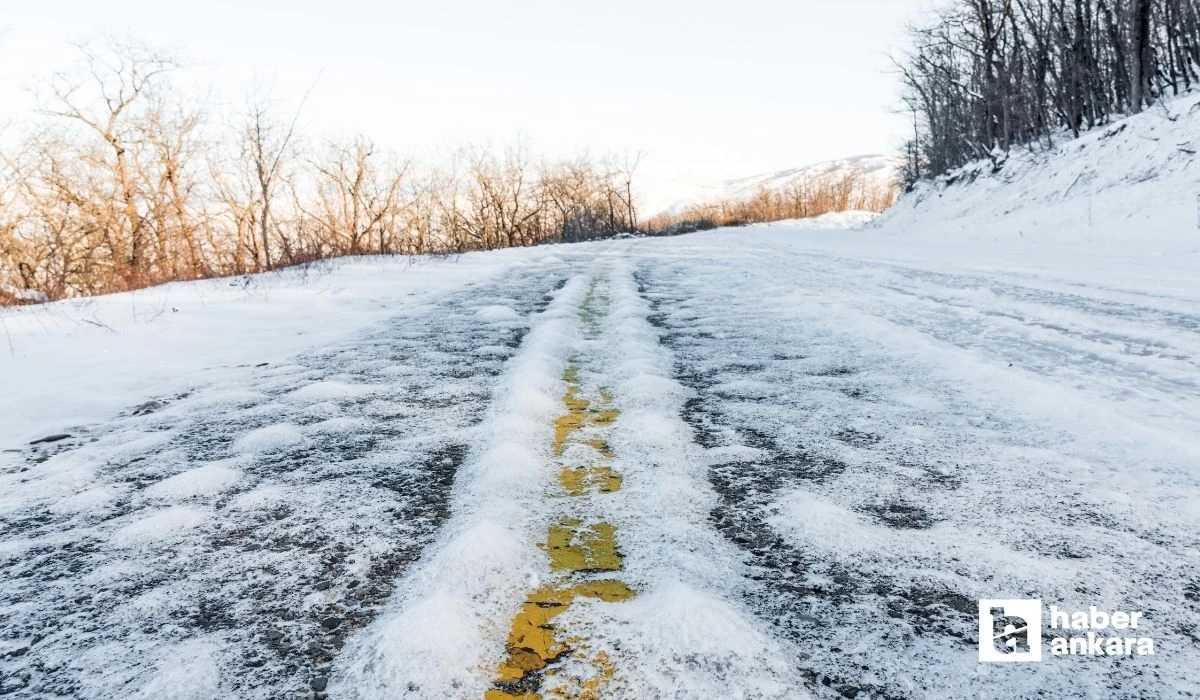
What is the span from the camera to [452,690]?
1.01 meters

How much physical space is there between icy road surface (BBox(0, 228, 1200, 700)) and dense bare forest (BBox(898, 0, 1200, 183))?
583 inches

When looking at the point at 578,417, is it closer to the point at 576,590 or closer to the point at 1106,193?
the point at 576,590

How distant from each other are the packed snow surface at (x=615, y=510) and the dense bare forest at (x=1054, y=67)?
14374 millimetres

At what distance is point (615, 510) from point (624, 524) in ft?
0.29

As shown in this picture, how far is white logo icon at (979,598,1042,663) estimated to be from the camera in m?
1.07

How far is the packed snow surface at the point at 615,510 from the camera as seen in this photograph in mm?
1091

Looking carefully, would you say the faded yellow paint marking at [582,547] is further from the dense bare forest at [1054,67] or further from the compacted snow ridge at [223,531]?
the dense bare forest at [1054,67]

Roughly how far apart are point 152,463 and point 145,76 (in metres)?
27.5

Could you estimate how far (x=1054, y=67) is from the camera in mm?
16438

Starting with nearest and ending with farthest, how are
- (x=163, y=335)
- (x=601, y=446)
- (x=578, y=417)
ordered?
(x=601, y=446) → (x=578, y=417) → (x=163, y=335)

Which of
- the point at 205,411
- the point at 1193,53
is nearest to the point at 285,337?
the point at 205,411

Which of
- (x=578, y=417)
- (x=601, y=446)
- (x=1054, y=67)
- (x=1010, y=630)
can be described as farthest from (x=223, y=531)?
(x=1054, y=67)

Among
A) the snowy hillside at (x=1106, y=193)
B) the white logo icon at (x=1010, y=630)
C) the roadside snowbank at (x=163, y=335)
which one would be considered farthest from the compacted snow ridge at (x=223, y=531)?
the snowy hillside at (x=1106, y=193)

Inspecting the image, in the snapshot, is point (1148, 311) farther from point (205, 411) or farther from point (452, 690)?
point (205, 411)
